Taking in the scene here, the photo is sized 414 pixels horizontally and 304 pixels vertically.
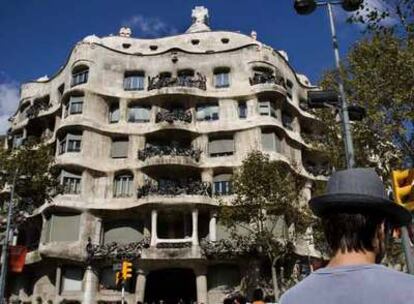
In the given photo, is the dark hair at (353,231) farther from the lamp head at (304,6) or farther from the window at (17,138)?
the window at (17,138)

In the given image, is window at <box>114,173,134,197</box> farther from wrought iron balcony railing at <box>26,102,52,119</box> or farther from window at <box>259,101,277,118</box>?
window at <box>259,101,277,118</box>

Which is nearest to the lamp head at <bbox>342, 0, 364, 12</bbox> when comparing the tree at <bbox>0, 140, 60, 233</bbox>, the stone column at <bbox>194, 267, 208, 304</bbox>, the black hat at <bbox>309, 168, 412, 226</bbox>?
the black hat at <bbox>309, 168, 412, 226</bbox>

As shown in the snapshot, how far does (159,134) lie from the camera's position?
1351 inches

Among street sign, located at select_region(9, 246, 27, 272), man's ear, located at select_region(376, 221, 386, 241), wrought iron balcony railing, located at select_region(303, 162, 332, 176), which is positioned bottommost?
man's ear, located at select_region(376, 221, 386, 241)

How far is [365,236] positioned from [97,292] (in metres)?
30.6

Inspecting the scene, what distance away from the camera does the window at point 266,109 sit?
34.5 meters

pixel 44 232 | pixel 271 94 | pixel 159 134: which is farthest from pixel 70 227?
pixel 271 94

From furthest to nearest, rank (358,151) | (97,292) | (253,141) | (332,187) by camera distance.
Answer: (253,141), (97,292), (358,151), (332,187)

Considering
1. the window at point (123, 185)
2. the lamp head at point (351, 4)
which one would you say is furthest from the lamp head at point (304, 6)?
the window at point (123, 185)

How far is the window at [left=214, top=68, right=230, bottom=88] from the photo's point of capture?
119 ft

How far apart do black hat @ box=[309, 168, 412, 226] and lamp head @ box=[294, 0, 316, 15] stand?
34.4ft

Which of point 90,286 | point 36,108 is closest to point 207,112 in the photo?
point 36,108

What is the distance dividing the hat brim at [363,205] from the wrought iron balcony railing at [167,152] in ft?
101

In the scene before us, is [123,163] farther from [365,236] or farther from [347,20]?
[365,236]
